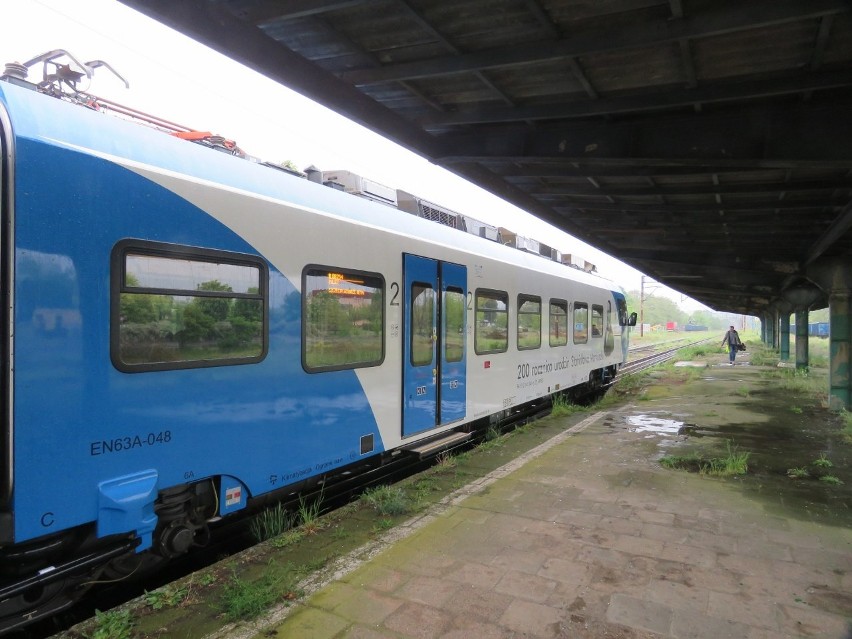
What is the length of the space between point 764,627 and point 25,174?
4.89 metres

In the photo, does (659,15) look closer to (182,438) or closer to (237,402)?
(237,402)

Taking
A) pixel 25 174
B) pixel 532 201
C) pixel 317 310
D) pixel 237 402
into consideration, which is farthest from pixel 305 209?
pixel 532 201

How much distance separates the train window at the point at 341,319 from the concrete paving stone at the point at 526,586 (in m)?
2.24

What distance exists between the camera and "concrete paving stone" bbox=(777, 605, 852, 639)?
3.13 metres

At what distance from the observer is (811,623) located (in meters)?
3.23

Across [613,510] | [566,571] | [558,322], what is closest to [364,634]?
[566,571]

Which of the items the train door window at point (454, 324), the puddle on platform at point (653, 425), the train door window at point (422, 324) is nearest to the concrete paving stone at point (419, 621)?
the train door window at point (422, 324)

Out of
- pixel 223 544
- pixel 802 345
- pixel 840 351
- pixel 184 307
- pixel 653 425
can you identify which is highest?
pixel 184 307

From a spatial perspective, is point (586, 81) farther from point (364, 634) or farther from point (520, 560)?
point (364, 634)

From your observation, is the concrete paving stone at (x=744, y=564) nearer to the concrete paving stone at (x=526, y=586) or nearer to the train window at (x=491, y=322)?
the concrete paving stone at (x=526, y=586)

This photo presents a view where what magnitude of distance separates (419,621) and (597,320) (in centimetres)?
1110

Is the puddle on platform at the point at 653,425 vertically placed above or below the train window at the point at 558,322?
below

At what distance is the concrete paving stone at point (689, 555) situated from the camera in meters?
4.08

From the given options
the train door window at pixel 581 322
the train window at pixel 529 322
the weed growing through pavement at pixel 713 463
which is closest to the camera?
the weed growing through pavement at pixel 713 463
